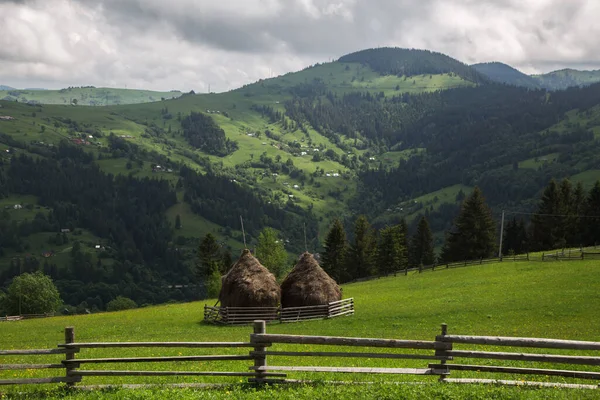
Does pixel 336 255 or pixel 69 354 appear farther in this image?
pixel 336 255

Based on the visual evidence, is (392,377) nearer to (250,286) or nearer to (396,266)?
(250,286)

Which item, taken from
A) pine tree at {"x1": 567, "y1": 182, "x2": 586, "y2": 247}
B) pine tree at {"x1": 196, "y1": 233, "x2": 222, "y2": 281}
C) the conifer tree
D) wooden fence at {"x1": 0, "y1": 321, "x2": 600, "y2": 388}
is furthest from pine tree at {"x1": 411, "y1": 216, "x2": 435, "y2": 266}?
A: wooden fence at {"x1": 0, "y1": 321, "x2": 600, "y2": 388}

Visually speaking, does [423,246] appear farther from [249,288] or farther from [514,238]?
[249,288]

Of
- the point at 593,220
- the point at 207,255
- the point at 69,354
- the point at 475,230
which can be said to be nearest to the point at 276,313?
the point at 69,354

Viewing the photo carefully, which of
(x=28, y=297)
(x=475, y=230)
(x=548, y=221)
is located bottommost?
(x=28, y=297)

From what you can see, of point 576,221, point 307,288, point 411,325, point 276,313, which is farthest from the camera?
point 576,221

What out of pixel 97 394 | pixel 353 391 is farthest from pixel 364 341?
pixel 97 394

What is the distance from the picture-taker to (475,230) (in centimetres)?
8550

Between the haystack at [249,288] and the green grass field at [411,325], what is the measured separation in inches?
130

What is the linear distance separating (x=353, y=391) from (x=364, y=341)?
1.59 m

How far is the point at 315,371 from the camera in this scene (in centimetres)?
1558

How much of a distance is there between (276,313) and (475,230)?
172 ft

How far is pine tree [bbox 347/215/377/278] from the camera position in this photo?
92812 millimetres

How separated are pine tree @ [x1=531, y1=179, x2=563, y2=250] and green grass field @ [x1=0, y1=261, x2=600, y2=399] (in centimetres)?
2916
